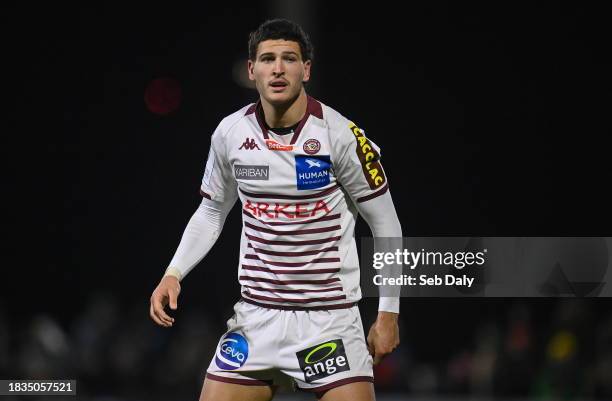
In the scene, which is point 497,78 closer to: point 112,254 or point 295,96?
point 112,254

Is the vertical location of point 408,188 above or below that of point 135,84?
below

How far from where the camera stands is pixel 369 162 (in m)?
3.93

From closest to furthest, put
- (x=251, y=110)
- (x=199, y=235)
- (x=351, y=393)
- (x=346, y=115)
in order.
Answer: (x=351, y=393) → (x=251, y=110) → (x=199, y=235) → (x=346, y=115)

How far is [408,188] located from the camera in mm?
9766

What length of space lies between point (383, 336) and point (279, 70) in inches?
39.1

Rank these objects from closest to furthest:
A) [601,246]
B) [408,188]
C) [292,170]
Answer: [292,170], [601,246], [408,188]

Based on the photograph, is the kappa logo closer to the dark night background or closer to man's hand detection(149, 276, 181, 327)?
man's hand detection(149, 276, 181, 327)

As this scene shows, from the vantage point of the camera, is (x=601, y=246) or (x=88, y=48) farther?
(x=88, y=48)

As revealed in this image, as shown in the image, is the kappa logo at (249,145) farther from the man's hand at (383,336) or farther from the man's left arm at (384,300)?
the man's hand at (383,336)

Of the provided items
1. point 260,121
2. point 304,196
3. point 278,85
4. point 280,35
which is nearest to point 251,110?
A: point 260,121

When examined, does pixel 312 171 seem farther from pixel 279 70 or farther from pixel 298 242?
pixel 279 70

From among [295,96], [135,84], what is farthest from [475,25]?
[295,96]

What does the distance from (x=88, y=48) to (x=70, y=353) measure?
11.2ft

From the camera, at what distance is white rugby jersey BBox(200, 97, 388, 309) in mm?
3896
